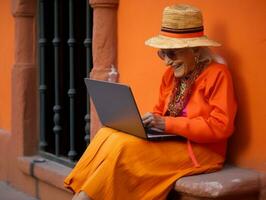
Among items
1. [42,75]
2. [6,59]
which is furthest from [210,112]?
[6,59]

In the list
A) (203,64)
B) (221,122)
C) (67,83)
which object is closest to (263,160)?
(221,122)

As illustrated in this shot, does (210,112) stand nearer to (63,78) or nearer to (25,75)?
(63,78)

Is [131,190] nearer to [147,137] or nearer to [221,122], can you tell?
[147,137]

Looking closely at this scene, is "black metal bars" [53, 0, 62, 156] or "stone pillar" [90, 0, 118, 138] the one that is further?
"black metal bars" [53, 0, 62, 156]

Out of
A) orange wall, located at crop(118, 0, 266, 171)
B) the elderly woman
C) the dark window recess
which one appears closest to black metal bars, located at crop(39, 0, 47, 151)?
the dark window recess

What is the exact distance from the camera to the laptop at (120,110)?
3920mm

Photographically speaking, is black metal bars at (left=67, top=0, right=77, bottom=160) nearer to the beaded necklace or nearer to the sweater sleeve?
the beaded necklace

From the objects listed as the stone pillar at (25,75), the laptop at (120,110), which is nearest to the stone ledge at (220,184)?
the laptop at (120,110)

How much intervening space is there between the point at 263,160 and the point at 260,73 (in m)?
0.49

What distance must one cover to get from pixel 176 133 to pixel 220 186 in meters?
0.41

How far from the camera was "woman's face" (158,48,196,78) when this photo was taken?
4141 mm

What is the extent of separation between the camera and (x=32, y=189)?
6.64 metres

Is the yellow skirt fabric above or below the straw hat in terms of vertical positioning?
below

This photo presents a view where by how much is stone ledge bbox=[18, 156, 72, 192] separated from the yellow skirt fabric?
6.43 feet
